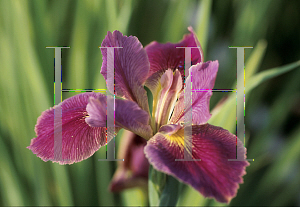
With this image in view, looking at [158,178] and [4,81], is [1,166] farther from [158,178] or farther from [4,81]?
[158,178]

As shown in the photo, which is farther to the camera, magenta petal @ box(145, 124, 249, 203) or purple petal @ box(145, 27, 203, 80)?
purple petal @ box(145, 27, 203, 80)

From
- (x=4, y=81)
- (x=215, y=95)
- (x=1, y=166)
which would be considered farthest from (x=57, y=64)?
(x=215, y=95)

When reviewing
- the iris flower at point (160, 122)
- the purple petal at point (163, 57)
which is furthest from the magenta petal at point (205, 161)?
the purple petal at point (163, 57)

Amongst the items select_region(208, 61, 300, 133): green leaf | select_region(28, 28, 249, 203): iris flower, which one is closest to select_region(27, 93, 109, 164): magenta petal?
select_region(28, 28, 249, 203): iris flower

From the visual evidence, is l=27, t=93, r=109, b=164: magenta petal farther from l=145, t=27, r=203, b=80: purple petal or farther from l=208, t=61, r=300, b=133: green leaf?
l=208, t=61, r=300, b=133: green leaf

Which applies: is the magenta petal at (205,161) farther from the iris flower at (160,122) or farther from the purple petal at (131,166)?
the purple petal at (131,166)

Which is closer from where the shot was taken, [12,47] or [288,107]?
[12,47]

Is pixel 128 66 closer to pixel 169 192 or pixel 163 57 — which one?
pixel 163 57
